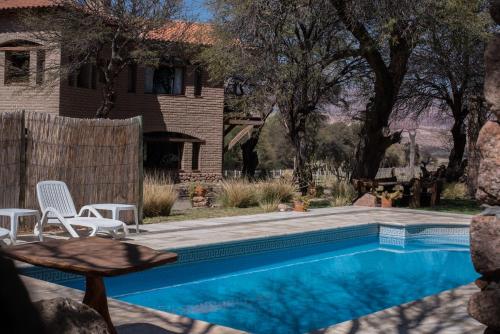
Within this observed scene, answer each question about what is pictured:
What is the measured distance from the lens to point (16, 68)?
70.0 ft

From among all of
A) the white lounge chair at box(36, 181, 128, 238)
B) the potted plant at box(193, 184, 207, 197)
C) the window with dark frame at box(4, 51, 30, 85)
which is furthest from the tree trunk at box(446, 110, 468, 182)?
the white lounge chair at box(36, 181, 128, 238)

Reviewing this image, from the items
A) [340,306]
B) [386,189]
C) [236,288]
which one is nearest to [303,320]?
[340,306]

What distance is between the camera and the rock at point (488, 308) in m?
2.69

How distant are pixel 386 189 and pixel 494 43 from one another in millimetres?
15064

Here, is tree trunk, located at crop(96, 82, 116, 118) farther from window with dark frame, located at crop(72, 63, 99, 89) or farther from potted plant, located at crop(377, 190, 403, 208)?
potted plant, located at crop(377, 190, 403, 208)

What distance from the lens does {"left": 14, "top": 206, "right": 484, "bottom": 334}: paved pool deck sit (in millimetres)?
5086

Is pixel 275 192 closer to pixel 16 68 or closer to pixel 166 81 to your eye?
pixel 166 81

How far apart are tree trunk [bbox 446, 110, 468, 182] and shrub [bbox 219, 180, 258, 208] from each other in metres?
9.68

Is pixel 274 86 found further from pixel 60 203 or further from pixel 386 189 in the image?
pixel 60 203

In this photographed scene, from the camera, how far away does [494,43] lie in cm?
288

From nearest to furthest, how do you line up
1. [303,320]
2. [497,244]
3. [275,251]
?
[497,244] < [303,320] < [275,251]

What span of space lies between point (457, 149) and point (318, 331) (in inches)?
791

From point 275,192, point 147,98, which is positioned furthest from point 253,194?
point 147,98

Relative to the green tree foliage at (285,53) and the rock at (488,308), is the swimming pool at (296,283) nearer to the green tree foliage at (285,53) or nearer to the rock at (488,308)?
the rock at (488,308)
